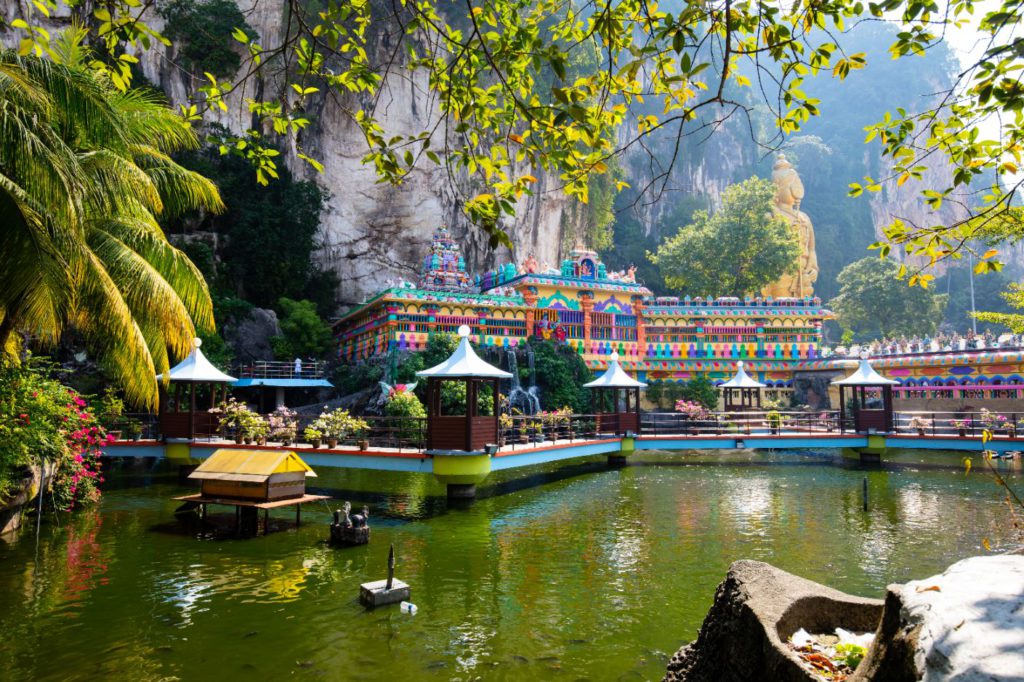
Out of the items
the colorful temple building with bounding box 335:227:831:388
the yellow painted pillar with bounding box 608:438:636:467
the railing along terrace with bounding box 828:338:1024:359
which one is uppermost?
the colorful temple building with bounding box 335:227:831:388

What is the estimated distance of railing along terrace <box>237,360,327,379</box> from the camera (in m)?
29.5

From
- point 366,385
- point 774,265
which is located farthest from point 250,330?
point 774,265

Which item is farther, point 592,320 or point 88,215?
point 592,320

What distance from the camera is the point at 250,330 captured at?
103 feet

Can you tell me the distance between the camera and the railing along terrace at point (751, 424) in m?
24.0

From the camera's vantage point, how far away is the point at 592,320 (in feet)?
113

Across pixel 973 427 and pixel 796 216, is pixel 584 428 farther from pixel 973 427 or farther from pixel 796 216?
pixel 796 216

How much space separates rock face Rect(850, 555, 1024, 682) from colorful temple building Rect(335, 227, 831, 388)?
2655 centimetres

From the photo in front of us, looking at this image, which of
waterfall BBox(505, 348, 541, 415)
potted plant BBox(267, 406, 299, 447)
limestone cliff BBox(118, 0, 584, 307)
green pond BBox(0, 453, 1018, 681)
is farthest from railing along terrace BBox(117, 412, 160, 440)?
limestone cliff BBox(118, 0, 584, 307)

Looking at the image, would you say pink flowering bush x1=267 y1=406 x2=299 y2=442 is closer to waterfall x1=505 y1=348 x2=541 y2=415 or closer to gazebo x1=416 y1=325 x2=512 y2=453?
gazebo x1=416 y1=325 x2=512 y2=453

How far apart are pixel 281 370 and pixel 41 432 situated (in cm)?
1960

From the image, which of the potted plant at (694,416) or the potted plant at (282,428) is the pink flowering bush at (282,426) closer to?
the potted plant at (282,428)

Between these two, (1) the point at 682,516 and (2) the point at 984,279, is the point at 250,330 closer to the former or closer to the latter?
(1) the point at 682,516

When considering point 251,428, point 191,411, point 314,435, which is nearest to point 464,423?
point 314,435
